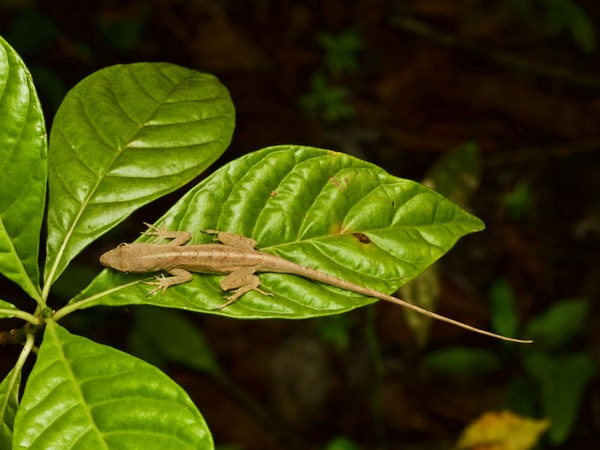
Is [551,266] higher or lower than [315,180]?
lower

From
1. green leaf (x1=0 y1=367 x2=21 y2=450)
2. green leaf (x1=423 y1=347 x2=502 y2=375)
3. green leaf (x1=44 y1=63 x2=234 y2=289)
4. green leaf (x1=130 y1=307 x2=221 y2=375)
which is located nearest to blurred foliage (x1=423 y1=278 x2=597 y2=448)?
green leaf (x1=423 y1=347 x2=502 y2=375)

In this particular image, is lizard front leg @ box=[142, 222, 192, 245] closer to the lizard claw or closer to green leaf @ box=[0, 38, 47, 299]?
the lizard claw

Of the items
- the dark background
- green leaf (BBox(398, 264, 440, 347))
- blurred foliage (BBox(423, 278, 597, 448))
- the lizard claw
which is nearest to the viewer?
the lizard claw

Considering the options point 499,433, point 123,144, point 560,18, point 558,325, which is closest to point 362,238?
point 123,144

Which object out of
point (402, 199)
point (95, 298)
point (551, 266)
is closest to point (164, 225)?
point (95, 298)

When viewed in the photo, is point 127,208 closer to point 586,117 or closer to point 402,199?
point 402,199

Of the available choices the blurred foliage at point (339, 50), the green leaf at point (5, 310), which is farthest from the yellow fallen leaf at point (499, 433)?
the blurred foliage at point (339, 50)

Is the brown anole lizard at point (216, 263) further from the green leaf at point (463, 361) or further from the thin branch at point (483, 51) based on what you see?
the thin branch at point (483, 51)
